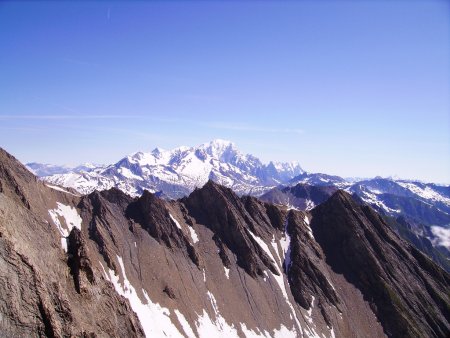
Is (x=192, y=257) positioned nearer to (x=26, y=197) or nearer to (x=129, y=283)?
(x=129, y=283)

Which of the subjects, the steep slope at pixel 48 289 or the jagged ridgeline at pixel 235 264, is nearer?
the steep slope at pixel 48 289

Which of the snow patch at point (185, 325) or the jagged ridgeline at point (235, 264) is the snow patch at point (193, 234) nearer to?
the jagged ridgeline at point (235, 264)

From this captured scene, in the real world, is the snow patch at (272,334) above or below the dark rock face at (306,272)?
below

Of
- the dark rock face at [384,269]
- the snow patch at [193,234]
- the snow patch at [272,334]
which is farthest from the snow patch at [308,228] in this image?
the snow patch at [193,234]

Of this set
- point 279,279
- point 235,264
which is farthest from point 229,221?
point 279,279

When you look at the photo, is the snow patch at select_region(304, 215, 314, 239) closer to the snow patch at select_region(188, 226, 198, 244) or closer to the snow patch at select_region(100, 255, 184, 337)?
the snow patch at select_region(188, 226, 198, 244)

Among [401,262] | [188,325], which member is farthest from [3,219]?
[401,262]
